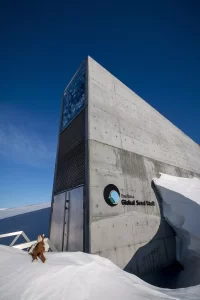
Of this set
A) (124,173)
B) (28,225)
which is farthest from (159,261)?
(28,225)

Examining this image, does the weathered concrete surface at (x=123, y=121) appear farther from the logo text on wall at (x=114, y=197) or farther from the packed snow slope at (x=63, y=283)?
the packed snow slope at (x=63, y=283)

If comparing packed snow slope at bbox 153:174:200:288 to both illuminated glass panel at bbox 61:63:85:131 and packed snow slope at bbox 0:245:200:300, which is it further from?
illuminated glass panel at bbox 61:63:85:131

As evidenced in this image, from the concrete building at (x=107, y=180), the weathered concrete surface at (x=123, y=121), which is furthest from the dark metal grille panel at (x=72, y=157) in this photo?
the weathered concrete surface at (x=123, y=121)

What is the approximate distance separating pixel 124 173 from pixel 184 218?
160 inches

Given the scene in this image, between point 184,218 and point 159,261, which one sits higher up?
point 184,218

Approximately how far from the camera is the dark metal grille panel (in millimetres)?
7121

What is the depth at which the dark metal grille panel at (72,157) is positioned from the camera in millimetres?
7121

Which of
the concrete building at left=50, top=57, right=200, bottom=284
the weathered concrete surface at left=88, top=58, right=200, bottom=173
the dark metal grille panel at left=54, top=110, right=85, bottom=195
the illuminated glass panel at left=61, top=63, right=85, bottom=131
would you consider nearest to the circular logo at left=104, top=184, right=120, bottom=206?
the concrete building at left=50, top=57, right=200, bottom=284

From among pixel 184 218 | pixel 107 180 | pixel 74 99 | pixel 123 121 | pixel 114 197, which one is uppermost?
pixel 74 99

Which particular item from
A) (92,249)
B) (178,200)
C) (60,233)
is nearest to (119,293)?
(92,249)

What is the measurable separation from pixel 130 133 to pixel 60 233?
7242 millimetres

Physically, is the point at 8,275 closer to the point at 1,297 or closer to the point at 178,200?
the point at 1,297

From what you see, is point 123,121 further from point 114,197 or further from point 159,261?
point 159,261

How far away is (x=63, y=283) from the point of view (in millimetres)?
2676
